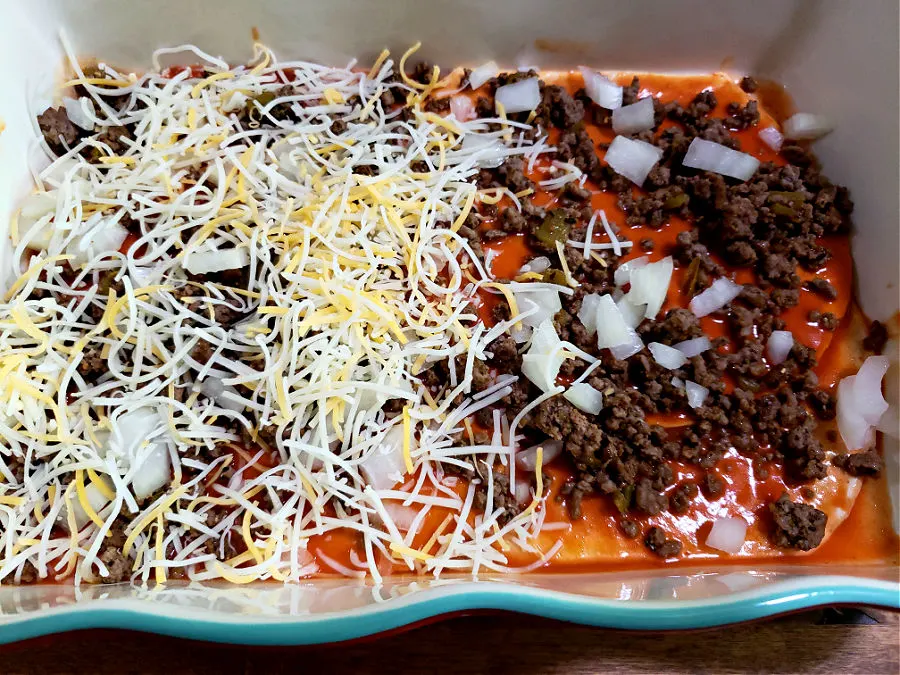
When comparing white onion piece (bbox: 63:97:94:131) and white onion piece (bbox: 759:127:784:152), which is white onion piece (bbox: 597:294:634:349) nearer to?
white onion piece (bbox: 759:127:784:152)

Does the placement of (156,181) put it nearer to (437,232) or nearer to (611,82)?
(437,232)

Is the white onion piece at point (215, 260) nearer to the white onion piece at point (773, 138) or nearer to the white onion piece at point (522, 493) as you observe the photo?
the white onion piece at point (522, 493)

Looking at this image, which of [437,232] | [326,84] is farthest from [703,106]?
[326,84]

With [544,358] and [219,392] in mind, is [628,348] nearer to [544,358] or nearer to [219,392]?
[544,358]

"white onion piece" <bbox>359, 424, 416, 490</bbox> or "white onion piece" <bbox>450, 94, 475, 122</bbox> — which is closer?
"white onion piece" <bbox>359, 424, 416, 490</bbox>

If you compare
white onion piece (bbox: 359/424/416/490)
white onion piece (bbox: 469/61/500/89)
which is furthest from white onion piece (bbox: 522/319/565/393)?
white onion piece (bbox: 469/61/500/89)

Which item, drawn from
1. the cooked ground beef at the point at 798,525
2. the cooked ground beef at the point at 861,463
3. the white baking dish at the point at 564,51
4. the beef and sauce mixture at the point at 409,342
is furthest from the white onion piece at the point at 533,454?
the cooked ground beef at the point at 861,463

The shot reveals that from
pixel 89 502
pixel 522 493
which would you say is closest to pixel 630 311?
pixel 522 493
